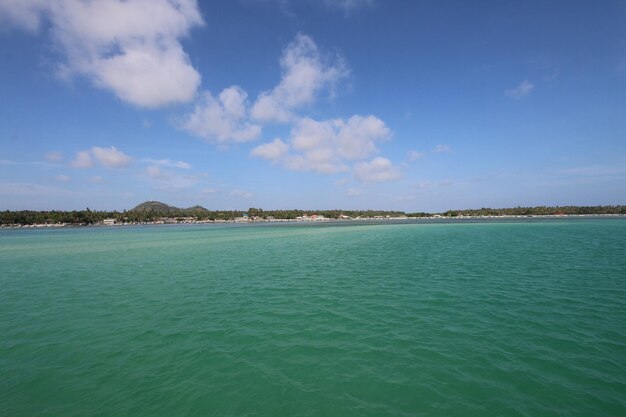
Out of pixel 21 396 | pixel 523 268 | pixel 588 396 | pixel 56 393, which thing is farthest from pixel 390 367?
pixel 523 268

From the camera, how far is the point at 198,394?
8.56 meters

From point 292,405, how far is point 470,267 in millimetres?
23412

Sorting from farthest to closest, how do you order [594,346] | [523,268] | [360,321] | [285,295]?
1. [523,268]
2. [285,295]
3. [360,321]
4. [594,346]

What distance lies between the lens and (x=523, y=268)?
81.6 ft

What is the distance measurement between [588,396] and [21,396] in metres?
16.7

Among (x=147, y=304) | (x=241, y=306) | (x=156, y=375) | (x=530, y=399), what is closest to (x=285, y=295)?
(x=241, y=306)

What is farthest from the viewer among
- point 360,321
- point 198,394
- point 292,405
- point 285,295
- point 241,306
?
point 285,295

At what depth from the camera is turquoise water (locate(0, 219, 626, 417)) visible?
321 inches

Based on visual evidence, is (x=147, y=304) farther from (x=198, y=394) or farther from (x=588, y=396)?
(x=588, y=396)

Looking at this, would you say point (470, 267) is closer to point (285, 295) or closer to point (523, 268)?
point (523, 268)

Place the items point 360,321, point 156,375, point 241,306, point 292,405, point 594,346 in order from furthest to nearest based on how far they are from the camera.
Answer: point 241,306
point 360,321
point 594,346
point 156,375
point 292,405

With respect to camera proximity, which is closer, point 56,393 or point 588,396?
point 588,396

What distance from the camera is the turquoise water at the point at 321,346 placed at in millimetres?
8156

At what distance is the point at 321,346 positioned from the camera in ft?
37.5
